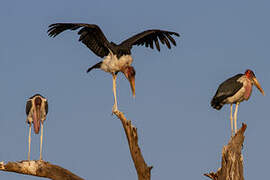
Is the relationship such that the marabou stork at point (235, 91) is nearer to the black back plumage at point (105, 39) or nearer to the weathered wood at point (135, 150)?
the black back plumage at point (105, 39)

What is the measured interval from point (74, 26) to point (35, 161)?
9.73 ft

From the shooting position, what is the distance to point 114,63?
1516 centimetres

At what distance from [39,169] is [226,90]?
4718 mm

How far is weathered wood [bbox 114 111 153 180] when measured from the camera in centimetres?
1300

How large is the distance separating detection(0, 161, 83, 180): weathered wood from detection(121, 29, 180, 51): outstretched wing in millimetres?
3336

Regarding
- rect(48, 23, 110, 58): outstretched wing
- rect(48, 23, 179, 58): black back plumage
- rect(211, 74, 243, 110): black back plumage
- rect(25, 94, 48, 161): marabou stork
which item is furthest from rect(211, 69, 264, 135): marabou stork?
rect(25, 94, 48, 161): marabou stork

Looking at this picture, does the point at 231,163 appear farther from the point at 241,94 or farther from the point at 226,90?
the point at 241,94

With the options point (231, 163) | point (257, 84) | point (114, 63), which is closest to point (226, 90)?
point (257, 84)

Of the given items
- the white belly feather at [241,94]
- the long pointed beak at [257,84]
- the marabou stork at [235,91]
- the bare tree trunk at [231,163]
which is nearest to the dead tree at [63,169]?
the bare tree trunk at [231,163]

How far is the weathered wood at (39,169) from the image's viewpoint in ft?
45.3

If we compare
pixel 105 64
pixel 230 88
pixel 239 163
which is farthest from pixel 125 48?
pixel 239 163

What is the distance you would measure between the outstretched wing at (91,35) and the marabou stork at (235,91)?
2828mm

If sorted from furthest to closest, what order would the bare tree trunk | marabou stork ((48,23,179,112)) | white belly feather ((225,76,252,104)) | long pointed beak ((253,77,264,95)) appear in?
long pointed beak ((253,77,264,95)) → white belly feather ((225,76,252,104)) → marabou stork ((48,23,179,112)) → the bare tree trunk

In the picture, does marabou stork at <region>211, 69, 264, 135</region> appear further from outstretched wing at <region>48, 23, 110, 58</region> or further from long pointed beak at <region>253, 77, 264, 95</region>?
outstretched wing at <region>48, 23, 110, 58</region>
